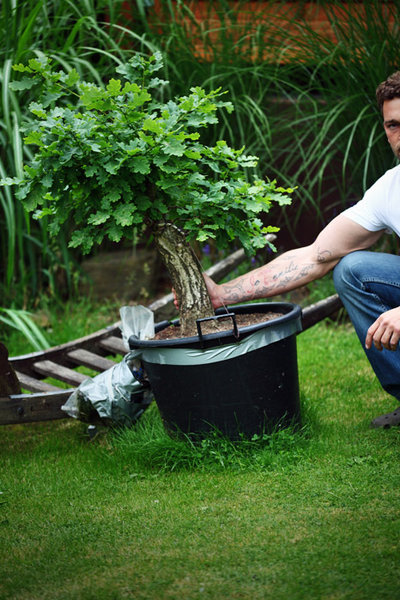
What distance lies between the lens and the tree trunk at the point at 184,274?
7.93 feet

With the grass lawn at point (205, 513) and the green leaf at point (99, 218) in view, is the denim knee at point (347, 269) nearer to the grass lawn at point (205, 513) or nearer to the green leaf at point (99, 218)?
the grass lawn at point (205, 513)

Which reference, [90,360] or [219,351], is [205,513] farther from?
[90,360]

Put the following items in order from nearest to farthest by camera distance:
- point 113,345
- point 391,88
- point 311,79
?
point 391,88
point 113,345
point 311,79

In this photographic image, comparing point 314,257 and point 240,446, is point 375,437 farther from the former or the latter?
point 314,257

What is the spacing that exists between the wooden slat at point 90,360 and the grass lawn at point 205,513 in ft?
0.90

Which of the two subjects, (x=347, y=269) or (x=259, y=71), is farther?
(x=259, y=71)

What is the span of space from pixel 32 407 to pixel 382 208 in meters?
1.39

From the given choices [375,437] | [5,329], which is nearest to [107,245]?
[5,329]

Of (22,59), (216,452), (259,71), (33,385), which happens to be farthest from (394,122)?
(22,59)

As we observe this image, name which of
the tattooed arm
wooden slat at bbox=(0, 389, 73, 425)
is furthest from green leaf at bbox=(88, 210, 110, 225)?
wooden slat at bbox=(0, 389, 73, 425)

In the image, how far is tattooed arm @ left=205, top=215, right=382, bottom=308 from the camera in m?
2.55

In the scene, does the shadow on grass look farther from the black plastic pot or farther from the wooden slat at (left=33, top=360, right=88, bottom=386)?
the wooden slat at (left=33, top=360, right=88, bottom=386)

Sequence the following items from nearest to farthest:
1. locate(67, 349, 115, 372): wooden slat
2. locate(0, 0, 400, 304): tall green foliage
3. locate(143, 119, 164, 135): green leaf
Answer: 1. locate(143, 119, 164, 135): green leaf
2. locate(67, 349, 115, 372): wooden slat
3. locate(0, 0, 400, 304): tall green foliage

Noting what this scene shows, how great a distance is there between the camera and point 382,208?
247 centimetres
